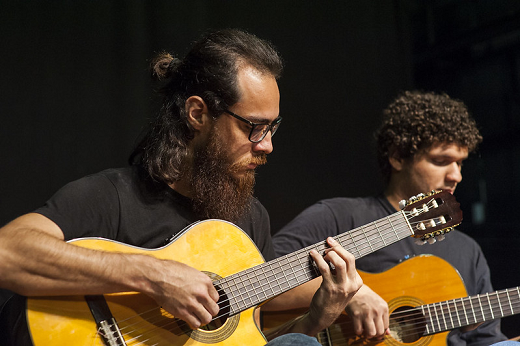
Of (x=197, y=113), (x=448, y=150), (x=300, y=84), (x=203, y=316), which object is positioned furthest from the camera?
(x=300, y=84)

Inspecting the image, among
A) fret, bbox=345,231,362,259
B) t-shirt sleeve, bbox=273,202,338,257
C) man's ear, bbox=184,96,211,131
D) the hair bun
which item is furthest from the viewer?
t-shirt sleeve, bbox=273,202,338,257

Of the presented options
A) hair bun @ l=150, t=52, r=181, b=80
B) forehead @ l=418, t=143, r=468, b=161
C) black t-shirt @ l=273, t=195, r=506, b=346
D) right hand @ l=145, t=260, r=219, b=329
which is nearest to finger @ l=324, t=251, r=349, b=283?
right hand @ l=145, t=260, r=219, b=329

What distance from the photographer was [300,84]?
3.12 metres

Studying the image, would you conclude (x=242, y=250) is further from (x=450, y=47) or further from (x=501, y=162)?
(x=450, y=47)

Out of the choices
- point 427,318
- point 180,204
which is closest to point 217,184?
point 180,204

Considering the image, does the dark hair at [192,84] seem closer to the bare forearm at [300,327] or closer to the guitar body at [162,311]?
the guitar body at [162,311]

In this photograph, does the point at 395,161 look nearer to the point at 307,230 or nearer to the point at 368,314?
the point at 307,230

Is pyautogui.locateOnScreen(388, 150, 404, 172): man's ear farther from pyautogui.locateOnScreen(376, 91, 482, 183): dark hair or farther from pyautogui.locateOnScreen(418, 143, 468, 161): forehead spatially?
pyautogui.locateOnScreen(418, 143, 468, 161): forehead

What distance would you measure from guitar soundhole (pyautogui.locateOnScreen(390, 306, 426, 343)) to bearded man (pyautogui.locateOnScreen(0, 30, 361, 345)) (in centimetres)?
44

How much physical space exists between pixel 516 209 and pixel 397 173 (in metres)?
1.00

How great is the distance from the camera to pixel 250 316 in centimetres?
171

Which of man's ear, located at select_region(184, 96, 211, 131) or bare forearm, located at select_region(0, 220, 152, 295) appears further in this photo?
man's ear, located at select_region(184, 96, 211, 131)

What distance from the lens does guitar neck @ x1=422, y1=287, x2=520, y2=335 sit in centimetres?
215

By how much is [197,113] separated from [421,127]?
1322 mm
